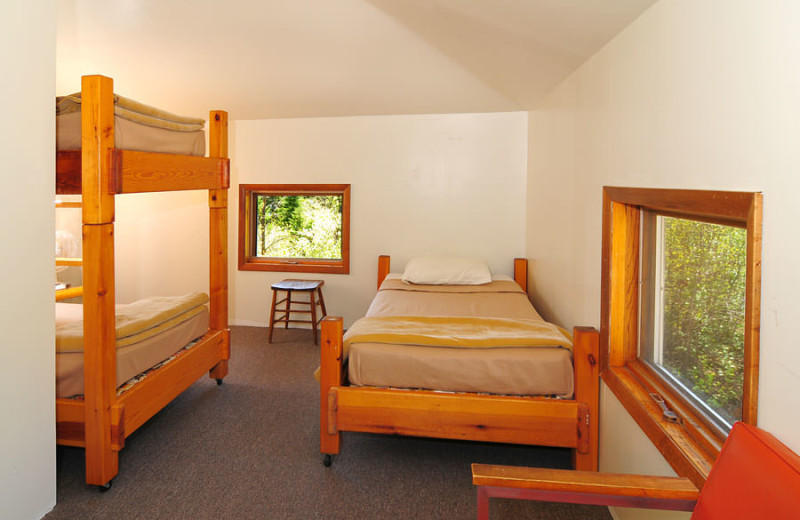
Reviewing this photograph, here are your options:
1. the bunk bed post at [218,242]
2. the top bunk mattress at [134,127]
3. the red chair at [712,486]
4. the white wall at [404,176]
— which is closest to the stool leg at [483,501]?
the red chair at [712,486]

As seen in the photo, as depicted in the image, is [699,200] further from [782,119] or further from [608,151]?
[608,151]

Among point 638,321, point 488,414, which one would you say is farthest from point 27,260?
point 638,321

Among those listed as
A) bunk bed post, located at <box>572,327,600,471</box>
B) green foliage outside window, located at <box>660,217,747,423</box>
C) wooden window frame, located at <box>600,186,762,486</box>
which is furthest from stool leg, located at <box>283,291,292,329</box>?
green foliage outside window, located at <box>660,217,747,423</box>

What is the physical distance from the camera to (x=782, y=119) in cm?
116

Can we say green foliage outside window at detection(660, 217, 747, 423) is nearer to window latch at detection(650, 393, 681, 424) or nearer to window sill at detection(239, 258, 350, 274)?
window latch at detection(650, 393, 681, 424)

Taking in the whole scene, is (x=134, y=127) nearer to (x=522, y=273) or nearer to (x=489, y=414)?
(x=489, y=414)

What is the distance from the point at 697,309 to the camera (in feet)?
5.89

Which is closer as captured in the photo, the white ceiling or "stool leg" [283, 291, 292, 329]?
the white ceiling

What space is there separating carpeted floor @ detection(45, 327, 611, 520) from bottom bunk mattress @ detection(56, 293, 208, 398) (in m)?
0.39

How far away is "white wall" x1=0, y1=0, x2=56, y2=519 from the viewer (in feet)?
6.40

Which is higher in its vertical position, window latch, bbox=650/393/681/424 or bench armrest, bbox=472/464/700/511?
window latch, bbox=650/393/681/424

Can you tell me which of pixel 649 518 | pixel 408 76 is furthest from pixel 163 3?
pixel 649 518

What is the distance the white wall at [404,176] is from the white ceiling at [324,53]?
162 millimetres

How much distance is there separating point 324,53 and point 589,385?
8.60ft
